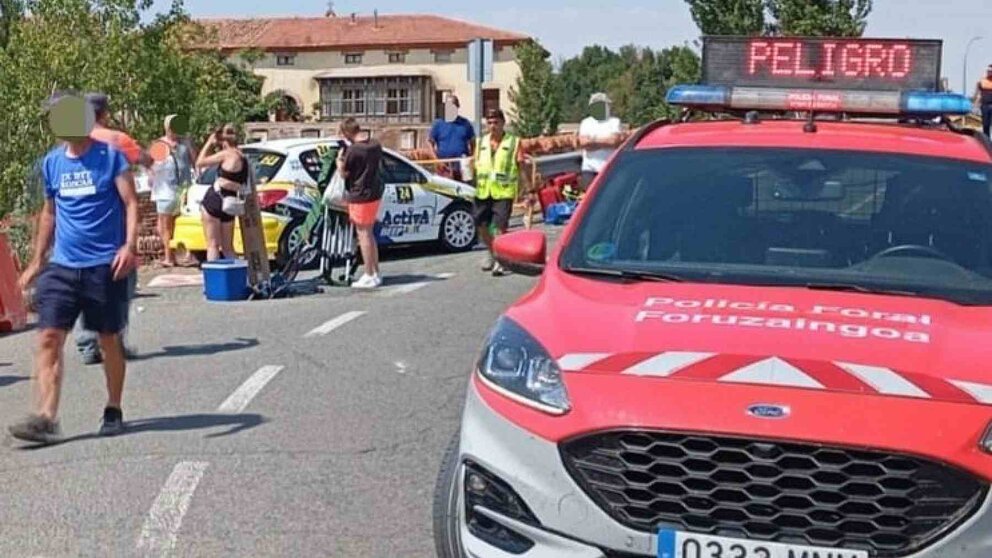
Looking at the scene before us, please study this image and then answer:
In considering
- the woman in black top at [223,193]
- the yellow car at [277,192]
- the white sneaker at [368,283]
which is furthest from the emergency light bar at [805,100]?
the yellow car at [277,192]

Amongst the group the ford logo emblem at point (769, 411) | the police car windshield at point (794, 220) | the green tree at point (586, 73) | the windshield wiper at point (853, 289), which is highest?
the police car windshield at point (794, 220)

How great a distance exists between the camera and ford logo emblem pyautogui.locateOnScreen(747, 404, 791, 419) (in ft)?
13.5

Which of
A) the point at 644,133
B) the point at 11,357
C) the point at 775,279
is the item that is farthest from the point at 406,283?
the point at 775,279

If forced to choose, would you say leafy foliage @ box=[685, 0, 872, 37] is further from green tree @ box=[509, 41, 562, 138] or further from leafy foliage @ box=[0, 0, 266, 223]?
green tree @ box=[509, 41, 562, 138]

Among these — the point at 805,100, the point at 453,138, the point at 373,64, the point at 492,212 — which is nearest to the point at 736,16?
the point at 453,138

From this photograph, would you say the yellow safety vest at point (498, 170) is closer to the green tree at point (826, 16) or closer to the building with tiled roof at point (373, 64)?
the green tree at point (826, 16)

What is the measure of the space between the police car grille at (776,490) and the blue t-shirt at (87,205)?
4.27 meters

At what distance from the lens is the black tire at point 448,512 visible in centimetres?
466

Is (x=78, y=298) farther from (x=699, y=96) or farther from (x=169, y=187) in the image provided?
(x=169, y=187)

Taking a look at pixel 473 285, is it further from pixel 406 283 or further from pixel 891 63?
pixel 891 63

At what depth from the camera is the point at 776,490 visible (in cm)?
409

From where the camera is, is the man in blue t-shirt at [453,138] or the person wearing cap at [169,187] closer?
the person wearing cap at [169,187]

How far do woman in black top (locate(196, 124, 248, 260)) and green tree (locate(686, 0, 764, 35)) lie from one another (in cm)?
1837

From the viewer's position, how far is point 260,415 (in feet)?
27.1
